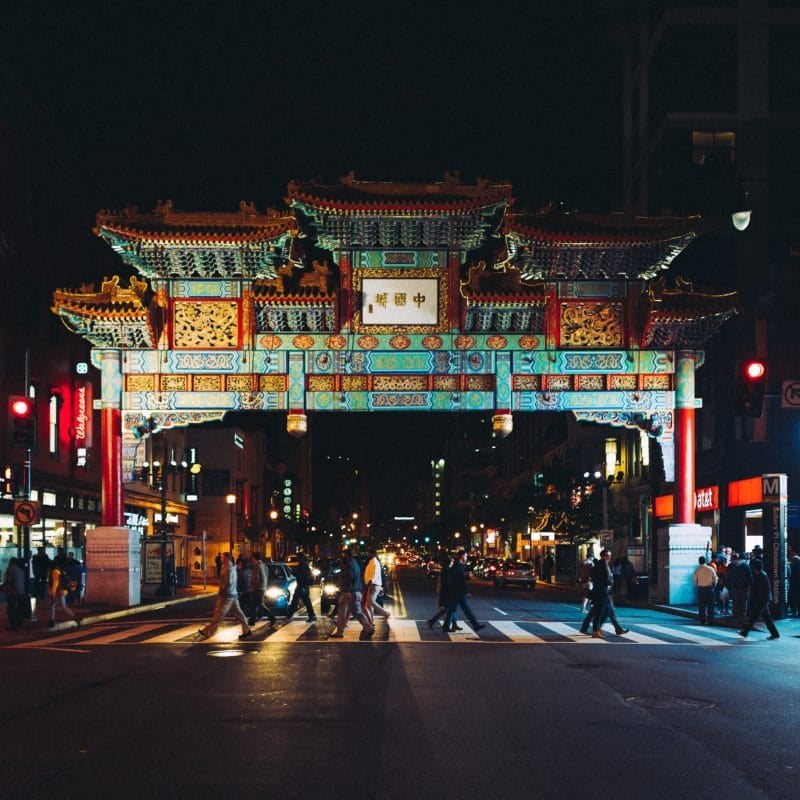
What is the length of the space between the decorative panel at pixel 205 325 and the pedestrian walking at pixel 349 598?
10.6 meters

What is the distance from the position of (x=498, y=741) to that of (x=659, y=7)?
66.9 meters

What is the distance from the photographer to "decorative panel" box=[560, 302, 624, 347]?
3228cm

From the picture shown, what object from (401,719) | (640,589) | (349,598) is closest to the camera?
(401,719)

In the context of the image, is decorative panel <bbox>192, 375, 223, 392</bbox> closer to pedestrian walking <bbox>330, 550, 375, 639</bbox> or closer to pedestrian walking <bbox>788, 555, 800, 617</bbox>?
pedestrian walking <bbox>330, 550, 375, 639</bbox>

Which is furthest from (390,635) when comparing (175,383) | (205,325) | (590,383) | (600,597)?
(205,325)

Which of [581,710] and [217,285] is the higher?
[217,285]

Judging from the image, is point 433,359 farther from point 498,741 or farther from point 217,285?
A: point 498,741

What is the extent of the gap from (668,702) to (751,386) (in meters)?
12.2

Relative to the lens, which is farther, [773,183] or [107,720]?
[773,183]

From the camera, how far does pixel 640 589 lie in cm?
3572

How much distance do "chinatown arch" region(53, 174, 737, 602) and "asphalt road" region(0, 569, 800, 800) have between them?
38.1 ft

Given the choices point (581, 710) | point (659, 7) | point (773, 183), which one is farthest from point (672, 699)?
point (659, 7)

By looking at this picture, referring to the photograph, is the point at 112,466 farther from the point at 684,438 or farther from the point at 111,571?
the point at 684,438

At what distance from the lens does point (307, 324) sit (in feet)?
105
